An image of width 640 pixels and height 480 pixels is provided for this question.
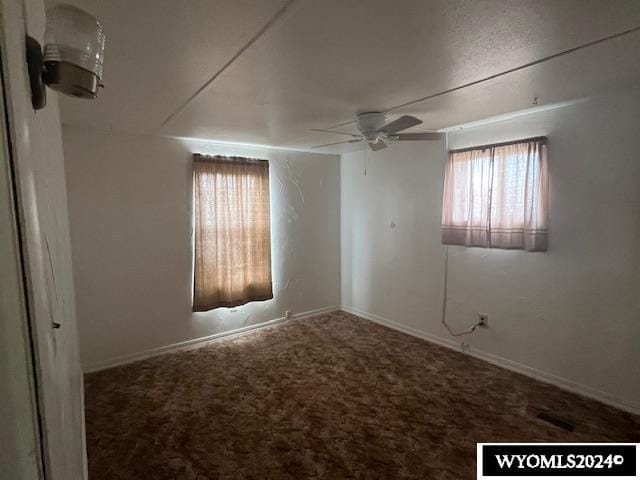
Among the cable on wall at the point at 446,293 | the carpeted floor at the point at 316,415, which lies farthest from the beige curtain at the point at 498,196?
the carpeted floor at the point at 316,415

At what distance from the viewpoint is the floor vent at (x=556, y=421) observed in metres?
2.05

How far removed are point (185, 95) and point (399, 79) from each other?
1334 mm

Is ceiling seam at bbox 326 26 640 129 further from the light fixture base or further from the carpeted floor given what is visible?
the carpeted floor

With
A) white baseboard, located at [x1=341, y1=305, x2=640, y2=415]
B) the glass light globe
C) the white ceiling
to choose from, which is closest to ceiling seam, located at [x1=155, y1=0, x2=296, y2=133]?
the white ceiling

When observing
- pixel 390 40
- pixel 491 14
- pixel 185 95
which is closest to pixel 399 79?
pixel 390 40

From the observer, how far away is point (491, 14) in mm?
1211

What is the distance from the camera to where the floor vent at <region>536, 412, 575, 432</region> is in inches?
80.9

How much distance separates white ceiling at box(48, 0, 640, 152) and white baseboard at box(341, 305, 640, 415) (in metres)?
2.17

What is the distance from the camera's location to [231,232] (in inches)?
138

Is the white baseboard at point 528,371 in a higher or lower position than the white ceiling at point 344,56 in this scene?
lower

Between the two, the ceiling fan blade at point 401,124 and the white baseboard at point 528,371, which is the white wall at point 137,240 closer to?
the white baseboard at point 528,371

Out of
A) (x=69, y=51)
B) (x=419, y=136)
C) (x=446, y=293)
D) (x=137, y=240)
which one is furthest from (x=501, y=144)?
(x=137, y=240)

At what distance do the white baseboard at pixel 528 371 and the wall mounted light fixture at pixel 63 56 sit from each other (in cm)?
342

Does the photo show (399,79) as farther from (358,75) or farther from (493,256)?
(493,256)
